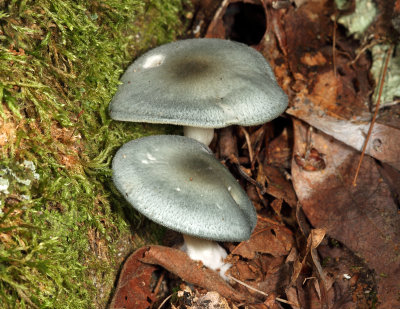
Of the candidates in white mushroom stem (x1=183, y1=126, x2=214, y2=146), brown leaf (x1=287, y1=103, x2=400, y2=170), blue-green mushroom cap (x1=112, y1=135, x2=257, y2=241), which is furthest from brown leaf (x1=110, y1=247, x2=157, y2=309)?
brown leaf (x1=287, y1=103, x2=400, y2=170)

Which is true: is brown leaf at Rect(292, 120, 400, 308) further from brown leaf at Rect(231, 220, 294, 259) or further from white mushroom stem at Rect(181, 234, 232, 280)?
white mushroom stem at Rect(181, 234, 232, 280)

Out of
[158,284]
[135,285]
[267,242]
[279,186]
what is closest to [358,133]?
[279,186]

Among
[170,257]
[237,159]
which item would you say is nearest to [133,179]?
[170,257]

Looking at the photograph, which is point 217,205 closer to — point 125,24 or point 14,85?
point 14,85

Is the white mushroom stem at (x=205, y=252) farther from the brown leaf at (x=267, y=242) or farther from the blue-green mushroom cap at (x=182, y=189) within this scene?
the blue-green mushroom cap at (x=182, y=189)

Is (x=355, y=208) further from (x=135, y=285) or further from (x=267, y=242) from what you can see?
(x=135, y=285)
